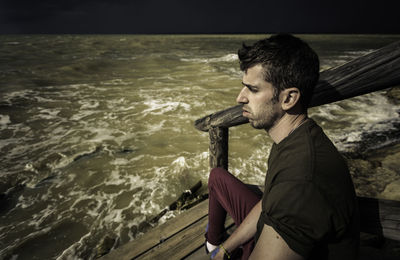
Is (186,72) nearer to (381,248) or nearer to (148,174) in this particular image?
(148,174)

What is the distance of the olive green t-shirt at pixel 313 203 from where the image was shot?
959 mm

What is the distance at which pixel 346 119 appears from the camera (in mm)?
8094

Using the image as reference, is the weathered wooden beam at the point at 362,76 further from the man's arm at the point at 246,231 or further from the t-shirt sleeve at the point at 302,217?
the man's arm at the point at 246,231

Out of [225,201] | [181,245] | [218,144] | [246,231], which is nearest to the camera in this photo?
[246,231]

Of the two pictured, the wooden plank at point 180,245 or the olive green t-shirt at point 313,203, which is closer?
the olive green t-shirt at point 313,203

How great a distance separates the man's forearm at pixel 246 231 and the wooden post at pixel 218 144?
127 cm

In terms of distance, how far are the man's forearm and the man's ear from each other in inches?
34.3

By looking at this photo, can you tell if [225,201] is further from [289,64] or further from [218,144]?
[289,64]

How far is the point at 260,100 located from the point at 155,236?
6.74 feet

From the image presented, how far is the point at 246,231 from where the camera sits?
5.72ft

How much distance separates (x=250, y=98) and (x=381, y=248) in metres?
2.30

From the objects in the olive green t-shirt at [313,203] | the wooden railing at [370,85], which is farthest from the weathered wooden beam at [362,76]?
the olive green t-shirt at [313,203]

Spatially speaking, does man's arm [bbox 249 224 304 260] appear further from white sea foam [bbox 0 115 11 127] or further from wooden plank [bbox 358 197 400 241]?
white sea foam [bbox 0 115 11 127]

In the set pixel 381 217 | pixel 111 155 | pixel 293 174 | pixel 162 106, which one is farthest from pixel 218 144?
pixel 162 106
